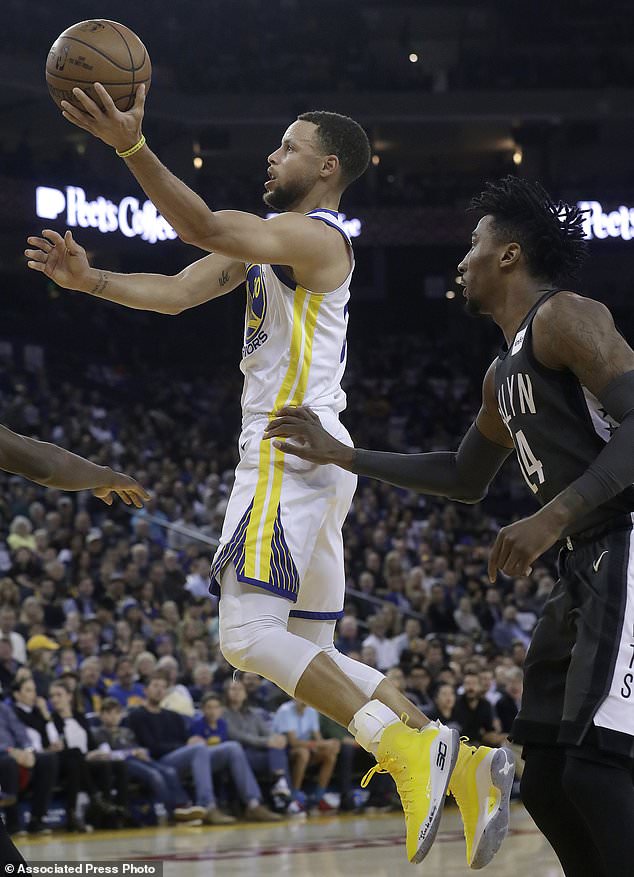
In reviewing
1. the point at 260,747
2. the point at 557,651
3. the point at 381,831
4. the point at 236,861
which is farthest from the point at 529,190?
the point at 260,747

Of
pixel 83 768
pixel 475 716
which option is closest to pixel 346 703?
pixel 83 768

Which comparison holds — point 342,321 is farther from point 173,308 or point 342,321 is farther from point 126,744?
point 126,744

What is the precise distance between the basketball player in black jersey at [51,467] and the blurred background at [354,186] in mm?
13073

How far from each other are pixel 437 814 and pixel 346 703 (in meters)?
0.45

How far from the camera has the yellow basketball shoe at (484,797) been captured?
390 centimetres

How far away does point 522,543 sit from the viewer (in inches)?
126

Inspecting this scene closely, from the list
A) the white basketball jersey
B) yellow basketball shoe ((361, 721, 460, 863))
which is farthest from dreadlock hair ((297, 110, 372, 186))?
yellow basketball shoe ((361, 721, 460, 863))

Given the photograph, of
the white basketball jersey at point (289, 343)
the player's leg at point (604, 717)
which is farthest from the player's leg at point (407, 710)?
the player's leg at point (604, 717)

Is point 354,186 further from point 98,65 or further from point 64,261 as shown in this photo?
point 98,65

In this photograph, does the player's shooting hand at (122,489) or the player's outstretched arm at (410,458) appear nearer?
the player's outstretched arm at (410,458)

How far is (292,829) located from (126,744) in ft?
5.07

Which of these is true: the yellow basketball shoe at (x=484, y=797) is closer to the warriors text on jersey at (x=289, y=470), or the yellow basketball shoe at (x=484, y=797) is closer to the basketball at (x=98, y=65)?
the warriors text on jersey at (x=289, y=470)

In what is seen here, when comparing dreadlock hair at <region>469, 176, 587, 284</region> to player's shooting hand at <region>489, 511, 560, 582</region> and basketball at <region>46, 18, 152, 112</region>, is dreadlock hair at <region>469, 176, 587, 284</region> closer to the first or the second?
player's shooting hand at <region>489, 511, 560, 582</region>

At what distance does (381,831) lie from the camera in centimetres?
981
